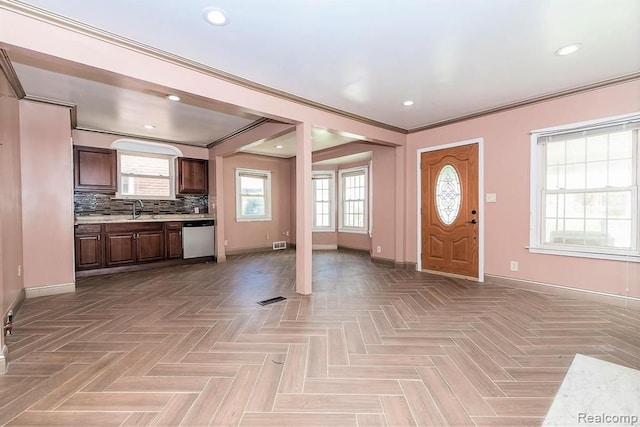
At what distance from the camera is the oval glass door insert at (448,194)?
4.44m

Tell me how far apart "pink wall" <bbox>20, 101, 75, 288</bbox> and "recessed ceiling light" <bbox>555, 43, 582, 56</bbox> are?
5591 millimetres

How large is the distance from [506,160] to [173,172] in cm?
597

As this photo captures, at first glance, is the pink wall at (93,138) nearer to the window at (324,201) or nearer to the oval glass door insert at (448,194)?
the window at (324,201)

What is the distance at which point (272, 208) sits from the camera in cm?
741

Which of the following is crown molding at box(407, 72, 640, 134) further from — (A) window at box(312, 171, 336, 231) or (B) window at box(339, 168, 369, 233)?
(A) window at box(312, 171, 336, 231)

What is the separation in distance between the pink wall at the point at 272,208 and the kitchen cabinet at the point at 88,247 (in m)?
2.41

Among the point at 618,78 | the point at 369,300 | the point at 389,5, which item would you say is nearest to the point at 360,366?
the point at 369,300

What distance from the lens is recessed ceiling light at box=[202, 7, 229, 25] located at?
1960 mm

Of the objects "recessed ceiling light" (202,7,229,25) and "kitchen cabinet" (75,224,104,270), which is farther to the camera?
"kitchen cabinet" (75,224,104,270)

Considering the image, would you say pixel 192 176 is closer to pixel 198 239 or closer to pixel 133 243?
pixel 198 239

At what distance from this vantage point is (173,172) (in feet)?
19.2

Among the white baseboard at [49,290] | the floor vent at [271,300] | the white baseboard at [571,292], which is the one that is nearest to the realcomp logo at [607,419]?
the white baseboard at [571,292]

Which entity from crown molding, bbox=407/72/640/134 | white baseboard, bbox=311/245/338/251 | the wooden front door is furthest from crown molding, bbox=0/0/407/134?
white baseboard, bbox=311/245/338/251

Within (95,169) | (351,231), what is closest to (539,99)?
(351,231)
